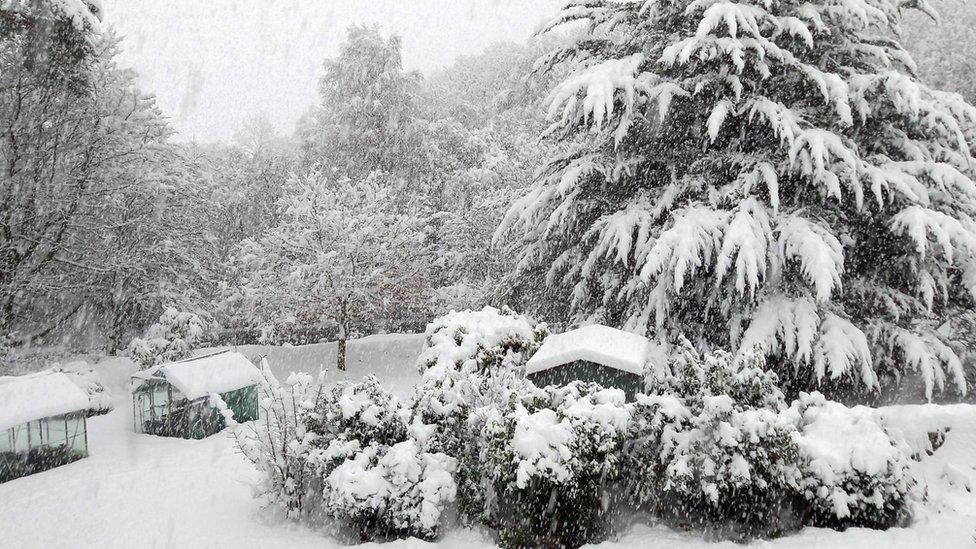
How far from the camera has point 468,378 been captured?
9383mm

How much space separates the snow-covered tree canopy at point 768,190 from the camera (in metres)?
9.84

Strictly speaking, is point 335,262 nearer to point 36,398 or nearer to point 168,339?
point 168,339

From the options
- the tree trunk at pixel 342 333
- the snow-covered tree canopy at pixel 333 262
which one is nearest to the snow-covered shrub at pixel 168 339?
the snow-covered tree canopy at pixel 333 262

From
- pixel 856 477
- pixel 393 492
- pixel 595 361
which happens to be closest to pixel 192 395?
pixel 393 492

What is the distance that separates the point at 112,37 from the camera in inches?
984

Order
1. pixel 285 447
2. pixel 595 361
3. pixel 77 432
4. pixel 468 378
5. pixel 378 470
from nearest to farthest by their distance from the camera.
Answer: pixel 378 470
pixel 285 447
pixel 595 361
pixel 468 378
pixel 77 432

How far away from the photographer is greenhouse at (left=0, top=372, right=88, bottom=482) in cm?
1327

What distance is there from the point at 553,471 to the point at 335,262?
17237mm

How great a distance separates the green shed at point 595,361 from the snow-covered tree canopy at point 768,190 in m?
1.24

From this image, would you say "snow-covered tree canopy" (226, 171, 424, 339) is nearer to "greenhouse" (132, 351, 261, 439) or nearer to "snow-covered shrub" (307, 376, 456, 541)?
"greenhouse" (132, 351, 261, 439)

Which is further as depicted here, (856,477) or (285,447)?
(285,447)

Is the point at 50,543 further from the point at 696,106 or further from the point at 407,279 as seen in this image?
the point at 407,279

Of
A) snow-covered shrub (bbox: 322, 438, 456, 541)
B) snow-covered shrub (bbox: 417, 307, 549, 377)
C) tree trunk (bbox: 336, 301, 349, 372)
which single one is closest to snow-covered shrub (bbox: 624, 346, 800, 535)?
snow-covered shrub (bbox: 322, 438, 456, 541)

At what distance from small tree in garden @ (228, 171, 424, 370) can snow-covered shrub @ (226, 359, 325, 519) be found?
1298cm
